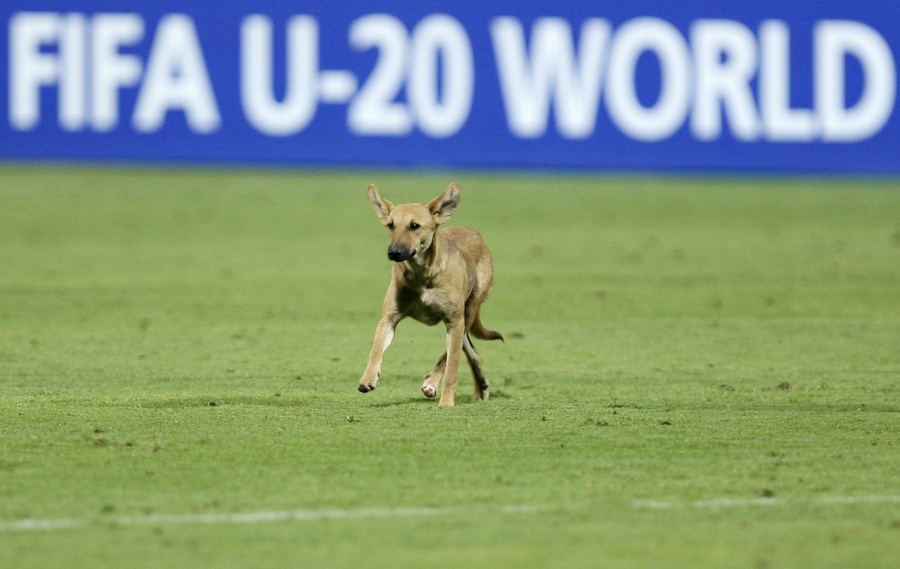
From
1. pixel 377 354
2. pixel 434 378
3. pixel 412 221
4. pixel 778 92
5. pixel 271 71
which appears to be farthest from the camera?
pixel 778 92

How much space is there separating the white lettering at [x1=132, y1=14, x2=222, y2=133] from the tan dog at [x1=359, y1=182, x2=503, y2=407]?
44.8 ft

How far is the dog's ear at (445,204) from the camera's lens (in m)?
9.10

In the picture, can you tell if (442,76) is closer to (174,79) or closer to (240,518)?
(174,79)

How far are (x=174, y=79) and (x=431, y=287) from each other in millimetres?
14407

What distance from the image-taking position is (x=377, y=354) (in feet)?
28.2

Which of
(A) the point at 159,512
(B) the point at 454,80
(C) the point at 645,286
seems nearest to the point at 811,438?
(A) the point at 159,512

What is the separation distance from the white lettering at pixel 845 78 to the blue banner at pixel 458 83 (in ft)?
0.10

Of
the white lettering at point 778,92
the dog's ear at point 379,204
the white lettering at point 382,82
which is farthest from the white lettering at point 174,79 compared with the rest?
the dog's ear at point 379,204

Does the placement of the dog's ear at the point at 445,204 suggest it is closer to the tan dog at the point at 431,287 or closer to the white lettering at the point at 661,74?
the tan dog at the point at 431,287

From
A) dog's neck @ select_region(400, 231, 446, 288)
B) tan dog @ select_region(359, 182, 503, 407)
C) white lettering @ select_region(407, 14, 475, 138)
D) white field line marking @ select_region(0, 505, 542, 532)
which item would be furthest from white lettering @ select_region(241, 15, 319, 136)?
white field line marking @ select_region(0, 505, 542, 532)

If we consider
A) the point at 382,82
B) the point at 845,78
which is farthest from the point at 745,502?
the point at 845,78

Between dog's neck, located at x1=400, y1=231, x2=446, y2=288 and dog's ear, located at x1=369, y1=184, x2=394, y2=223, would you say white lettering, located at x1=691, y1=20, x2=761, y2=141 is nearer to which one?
dog's ear, located at x1=369, y1=184, x2=394, y2=223

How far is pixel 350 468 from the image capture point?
6988 millimetres

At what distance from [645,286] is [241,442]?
9137 millimetres
